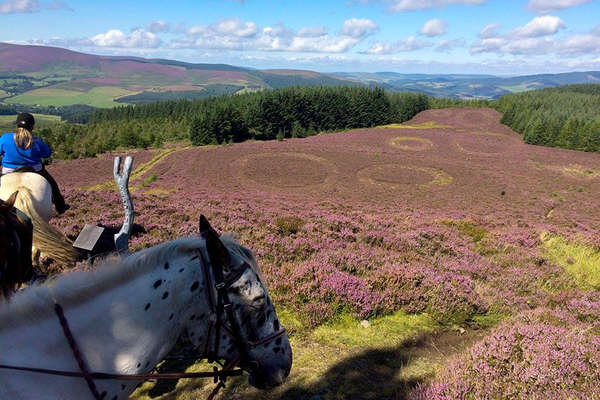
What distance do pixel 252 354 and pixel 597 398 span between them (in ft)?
12.9

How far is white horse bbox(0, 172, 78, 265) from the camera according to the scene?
5.91m

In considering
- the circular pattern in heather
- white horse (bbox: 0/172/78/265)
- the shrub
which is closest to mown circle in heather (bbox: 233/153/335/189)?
the circular pattern in heather

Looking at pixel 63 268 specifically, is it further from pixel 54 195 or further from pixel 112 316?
pixel 112 316

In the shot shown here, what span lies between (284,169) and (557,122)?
75724 millimetres

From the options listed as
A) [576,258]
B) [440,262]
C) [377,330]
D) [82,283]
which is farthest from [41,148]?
[576,258]

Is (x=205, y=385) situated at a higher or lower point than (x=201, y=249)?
lower

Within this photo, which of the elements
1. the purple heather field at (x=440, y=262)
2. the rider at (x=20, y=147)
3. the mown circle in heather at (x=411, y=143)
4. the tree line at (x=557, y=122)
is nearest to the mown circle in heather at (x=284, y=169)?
the purple heather field at (x=440, y=262)

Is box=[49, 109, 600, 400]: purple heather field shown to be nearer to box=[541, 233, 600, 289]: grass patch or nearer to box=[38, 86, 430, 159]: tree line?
box=[541, 233, 600, 289]: grass patch

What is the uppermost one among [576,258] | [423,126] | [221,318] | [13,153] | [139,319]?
[423,126]

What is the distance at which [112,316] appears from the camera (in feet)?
7.61

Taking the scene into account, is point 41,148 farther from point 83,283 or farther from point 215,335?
point 215,335

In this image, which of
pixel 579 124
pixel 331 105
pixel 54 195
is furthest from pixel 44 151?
pixel 579 124

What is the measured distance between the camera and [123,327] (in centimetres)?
235

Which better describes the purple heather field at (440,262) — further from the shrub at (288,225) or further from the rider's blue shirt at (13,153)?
the rider's blue shirt at (13,153)
